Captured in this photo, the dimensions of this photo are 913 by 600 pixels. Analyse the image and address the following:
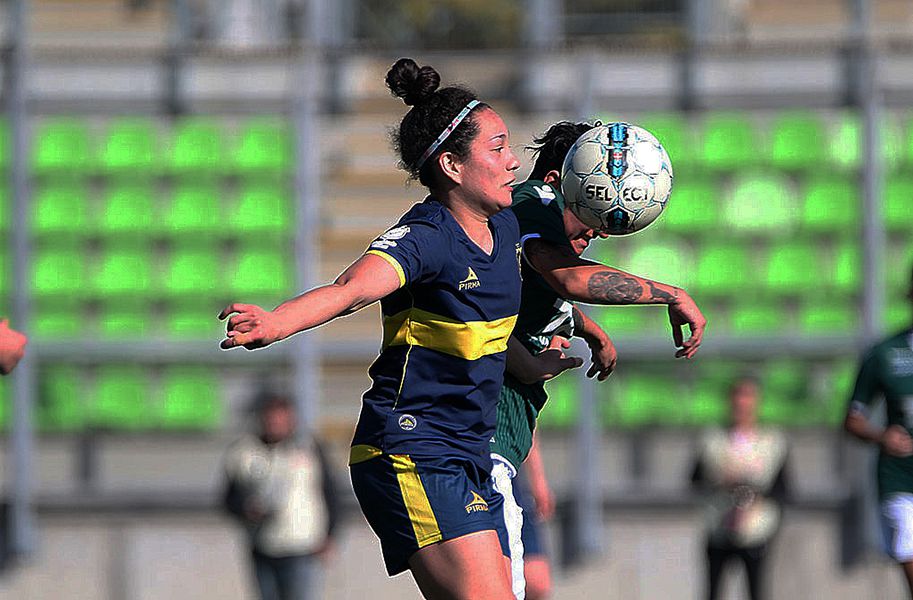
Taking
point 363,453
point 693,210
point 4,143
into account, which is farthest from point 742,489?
point 363,453

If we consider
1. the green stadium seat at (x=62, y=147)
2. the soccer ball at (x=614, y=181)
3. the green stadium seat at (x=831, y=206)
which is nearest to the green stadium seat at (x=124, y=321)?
the green stadium seat at (x=62, y=147)

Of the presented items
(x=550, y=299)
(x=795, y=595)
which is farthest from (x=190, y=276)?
(x=550, y=299)

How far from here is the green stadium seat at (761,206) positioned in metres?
13.3

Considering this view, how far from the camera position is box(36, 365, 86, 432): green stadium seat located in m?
13.3

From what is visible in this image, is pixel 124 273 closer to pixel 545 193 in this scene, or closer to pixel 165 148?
pixel 165 148

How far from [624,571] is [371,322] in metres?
3.29

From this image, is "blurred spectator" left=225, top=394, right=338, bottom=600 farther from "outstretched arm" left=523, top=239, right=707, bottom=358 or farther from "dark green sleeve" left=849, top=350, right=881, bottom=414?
"outstretched arm" left=523, top=239, right=707, bottom=358

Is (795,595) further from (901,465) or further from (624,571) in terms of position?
(901,465)

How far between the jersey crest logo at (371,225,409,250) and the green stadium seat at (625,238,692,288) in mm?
8372

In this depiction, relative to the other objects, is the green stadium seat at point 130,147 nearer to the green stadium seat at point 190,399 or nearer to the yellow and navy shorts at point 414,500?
the green stadium seat at point 190,399

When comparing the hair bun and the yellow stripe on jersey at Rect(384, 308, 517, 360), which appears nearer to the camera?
the yellow stripe on jersey at Rect(384, 308, 517, 360)

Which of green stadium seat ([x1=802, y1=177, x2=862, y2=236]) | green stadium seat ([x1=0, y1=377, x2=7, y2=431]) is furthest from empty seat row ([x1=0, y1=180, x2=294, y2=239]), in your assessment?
green stadium seat ([x1=802, y1=177, x2=862, y2=236])

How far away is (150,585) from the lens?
42.9 ft

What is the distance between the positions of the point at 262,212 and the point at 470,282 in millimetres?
8618
